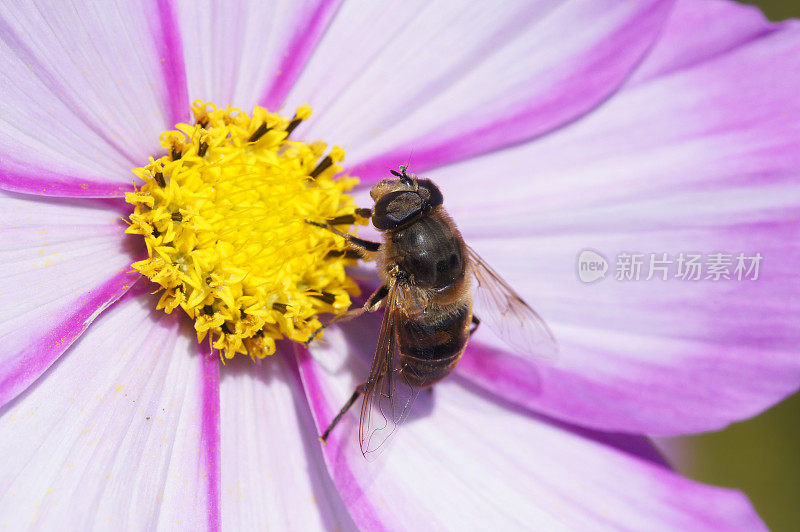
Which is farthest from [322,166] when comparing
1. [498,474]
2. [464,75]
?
[498,474]

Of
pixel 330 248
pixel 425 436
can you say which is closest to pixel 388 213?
pixel 330 248

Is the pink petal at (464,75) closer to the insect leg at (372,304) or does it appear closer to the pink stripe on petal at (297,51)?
the pink stripe on petal at (297,51)

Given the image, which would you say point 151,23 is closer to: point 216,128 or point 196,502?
point 216,128

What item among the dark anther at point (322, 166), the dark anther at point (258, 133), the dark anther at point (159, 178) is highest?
the dark anther at point (159, 178)

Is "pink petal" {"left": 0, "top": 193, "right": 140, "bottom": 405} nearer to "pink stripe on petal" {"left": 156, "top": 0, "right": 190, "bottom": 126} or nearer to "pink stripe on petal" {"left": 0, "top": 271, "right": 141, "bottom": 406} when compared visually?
"pink stripe on petal" {"left": 0, "top": 271, "right": 141, "bottom": 406}

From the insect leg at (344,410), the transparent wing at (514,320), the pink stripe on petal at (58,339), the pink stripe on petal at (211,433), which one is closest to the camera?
the pink stripe on petal at (58,339)

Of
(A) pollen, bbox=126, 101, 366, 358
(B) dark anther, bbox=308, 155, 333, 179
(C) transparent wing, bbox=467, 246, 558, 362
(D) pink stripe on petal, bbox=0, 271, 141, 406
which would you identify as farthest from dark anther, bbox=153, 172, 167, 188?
(C) transparent wing, bbox=467, 246, 558, 362

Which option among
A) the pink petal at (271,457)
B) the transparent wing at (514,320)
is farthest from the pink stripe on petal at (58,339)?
the transparent wing at (514,320)
